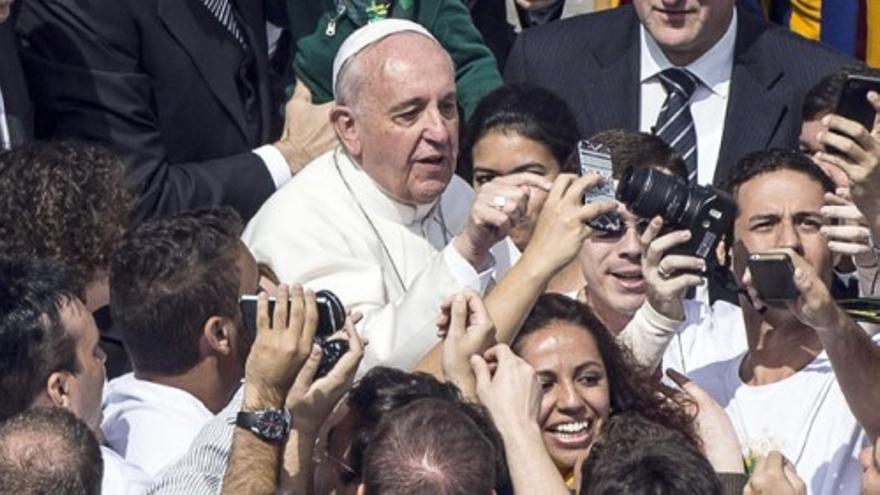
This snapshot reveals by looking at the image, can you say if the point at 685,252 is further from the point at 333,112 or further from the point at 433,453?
the point at 433,453

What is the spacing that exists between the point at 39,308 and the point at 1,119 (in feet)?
5.32

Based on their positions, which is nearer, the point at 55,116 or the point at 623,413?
the point at 623,413

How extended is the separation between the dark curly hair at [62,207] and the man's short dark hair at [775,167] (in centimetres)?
191

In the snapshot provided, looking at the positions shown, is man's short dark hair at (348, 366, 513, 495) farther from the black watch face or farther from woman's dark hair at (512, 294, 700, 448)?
woman's dark hair at (512, 294, 700, 448)

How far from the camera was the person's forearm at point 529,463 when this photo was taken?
20.7 ft

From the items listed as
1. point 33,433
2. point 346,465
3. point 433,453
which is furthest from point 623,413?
point 33,433

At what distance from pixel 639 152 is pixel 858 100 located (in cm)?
84

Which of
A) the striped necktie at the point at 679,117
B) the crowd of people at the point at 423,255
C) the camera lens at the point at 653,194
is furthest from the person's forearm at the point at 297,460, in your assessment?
the striped necktie at the point at 679,117

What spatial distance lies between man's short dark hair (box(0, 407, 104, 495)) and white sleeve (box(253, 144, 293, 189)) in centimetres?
265

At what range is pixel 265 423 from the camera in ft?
20.2

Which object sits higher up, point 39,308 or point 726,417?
point 39,308

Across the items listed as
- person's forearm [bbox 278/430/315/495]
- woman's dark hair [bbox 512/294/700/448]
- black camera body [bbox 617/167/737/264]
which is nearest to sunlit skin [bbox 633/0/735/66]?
black camera body [bbox 617/167/737/264]

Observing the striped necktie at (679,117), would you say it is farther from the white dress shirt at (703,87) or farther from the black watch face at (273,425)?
the black watch face at (273,425)

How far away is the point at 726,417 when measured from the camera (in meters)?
7.16
